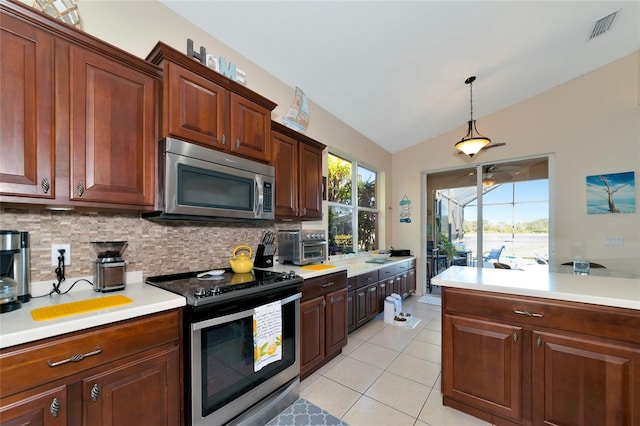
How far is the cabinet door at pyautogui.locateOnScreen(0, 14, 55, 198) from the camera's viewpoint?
1144 mm

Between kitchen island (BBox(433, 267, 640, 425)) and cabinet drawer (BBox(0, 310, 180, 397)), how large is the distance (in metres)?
1.82

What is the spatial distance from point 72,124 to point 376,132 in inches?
159

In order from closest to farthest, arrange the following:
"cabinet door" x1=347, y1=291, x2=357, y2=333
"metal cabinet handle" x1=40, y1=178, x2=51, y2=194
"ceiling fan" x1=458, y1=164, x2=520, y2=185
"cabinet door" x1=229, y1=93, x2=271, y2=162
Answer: "metal cabinet handle" x1=40, y1=178, x2=51, y2=194 < "cabinet door" x1=229, y1=93, x2=271, y2=162 < "cabinet door" x1=347, y1=291, x2=357, y2=333 < "ceiling fan" x1=458, y1=164, x2=520, y2=185

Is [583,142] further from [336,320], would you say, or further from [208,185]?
[208,185]

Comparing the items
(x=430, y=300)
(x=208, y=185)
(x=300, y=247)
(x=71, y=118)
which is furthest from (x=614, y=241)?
(x=71, y=118)

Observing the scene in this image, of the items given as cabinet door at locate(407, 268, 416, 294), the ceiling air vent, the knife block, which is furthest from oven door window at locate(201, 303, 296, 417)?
the ceiling air vent

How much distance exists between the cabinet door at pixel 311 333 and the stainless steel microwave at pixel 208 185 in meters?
0.88

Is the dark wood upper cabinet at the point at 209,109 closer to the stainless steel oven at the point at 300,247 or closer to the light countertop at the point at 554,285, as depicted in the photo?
the stainless steel oven at the point at 300,247

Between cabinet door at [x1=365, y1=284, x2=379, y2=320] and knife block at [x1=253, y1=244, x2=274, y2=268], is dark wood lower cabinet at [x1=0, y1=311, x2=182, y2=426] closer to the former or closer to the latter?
knife block at [x1=253, y1=244, x2=274, y2=268]

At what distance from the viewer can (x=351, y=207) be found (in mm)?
4312

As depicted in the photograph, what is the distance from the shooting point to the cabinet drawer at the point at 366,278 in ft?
10.4

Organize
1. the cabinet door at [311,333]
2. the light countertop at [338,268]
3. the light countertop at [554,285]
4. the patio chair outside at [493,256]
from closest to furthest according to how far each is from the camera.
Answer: the light countertop at [554,285], the cabinet door at [311,333], the light countertop at [338,268], the patio chair outside at [493,256]

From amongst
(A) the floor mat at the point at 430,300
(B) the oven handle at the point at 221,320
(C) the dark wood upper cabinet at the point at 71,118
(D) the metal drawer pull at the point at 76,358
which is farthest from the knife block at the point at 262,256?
(A) the floor mat at the point at 430,300

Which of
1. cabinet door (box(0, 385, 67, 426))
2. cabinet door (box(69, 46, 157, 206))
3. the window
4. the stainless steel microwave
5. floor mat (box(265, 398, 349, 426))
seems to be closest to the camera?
cabinet door (box(0, 385, 67, 426))
